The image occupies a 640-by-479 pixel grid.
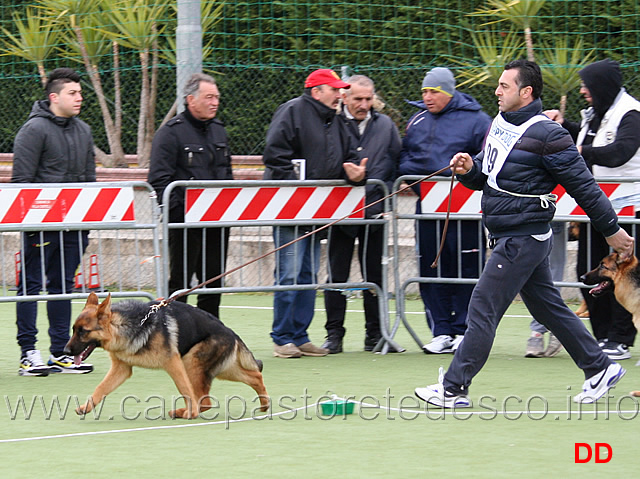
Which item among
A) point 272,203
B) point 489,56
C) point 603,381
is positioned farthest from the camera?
point 489,56

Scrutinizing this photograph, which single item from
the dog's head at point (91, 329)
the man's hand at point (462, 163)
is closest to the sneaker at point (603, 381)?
the man's hand at point (462, 163)

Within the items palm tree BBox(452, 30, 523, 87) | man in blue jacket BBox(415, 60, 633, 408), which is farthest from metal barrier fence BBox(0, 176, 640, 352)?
palm tree BBox(452, 30, 523, 87)

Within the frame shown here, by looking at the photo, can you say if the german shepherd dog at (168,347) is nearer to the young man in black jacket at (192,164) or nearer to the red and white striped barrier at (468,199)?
the young man in black jacket at (192,164)

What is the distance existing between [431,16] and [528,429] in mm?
7366

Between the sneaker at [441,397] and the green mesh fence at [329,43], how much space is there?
17.2 ft

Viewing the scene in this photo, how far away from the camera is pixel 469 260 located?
8656 millimetres

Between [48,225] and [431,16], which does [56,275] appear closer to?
[48,225]

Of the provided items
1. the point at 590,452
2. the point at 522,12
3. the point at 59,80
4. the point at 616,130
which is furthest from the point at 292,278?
the point at 522,12

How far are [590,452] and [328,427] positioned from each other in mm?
1371

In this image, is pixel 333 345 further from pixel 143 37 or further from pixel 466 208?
pixel 143 37

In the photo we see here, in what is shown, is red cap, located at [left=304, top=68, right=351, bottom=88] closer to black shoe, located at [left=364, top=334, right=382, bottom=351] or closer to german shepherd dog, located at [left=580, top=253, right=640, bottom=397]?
black shoe, located at [left=364, top=334, right=382, bottom=351]

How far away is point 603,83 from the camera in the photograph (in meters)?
8.12

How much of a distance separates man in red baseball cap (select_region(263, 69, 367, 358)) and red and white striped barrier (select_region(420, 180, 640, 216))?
566 mm

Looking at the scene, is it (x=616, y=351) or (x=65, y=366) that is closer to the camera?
(x=65, y=366)
